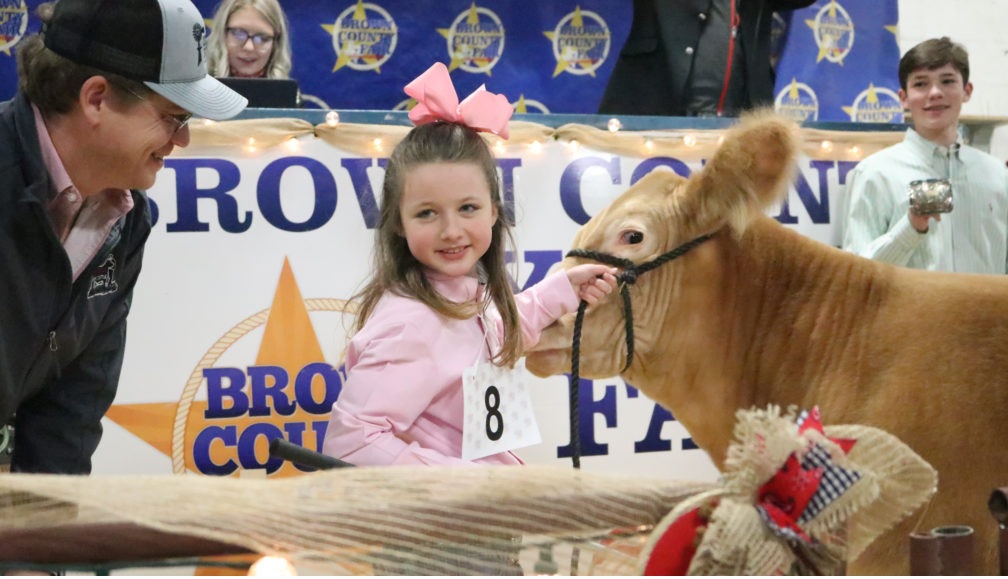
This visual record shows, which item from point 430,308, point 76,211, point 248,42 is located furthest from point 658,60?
point 76,211

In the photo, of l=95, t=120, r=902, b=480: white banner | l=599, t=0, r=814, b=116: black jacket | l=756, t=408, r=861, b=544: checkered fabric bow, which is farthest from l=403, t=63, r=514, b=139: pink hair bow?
l=599, t=0, r=814, b=116: black jacket

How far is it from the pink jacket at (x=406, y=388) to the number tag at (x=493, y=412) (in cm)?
3

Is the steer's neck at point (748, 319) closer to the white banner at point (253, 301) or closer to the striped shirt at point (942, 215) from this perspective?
the white banner at point (253, 301)

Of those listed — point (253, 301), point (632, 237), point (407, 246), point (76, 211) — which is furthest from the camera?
point (253, 301)

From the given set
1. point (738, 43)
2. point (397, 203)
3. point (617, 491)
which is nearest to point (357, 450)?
point (397, 203)

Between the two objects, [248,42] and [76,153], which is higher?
[248,42]

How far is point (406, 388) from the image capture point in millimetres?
1936

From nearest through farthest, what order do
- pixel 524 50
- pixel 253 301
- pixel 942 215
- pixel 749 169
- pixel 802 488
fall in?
pixel 802 488 < pixel 749 169 < pixel 253 301 < pixel 942 215 < pixel 524 50

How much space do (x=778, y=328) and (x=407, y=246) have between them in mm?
863

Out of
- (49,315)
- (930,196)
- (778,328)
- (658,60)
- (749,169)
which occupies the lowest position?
(778,328)

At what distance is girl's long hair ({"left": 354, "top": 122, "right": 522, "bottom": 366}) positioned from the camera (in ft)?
6.93

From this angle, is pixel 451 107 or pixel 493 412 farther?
pixel 451 107

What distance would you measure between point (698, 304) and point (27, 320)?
1.42 m

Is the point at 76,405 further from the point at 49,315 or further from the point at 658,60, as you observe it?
the point at 658,60
